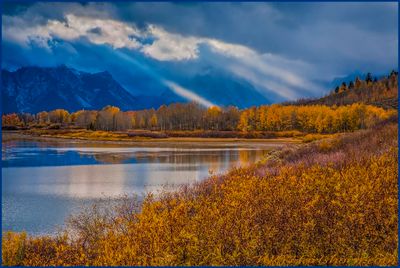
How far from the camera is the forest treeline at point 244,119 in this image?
445 ft

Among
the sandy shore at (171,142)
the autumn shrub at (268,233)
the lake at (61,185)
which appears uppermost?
the sandy shore at (171,142)

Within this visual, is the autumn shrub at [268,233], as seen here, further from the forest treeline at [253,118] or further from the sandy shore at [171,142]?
the forest treeline at [253,118]

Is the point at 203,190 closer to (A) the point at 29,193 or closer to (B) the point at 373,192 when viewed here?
(B) the point at 373,192

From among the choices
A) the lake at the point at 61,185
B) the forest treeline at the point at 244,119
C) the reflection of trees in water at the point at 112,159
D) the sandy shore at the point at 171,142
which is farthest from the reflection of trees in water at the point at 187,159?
the forest treeline at the point at 244,119

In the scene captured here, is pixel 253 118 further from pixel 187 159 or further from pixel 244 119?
pixel 187 159

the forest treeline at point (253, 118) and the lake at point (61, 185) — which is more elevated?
the forest treeline at point (253, 118)

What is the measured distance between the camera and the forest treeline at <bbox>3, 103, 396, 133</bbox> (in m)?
136

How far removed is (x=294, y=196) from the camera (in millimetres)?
12797

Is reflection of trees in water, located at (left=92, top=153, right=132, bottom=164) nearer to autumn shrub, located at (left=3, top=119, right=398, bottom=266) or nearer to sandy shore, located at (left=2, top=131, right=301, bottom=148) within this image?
sandy shore, located at (left=2, top=131, right=301, bottom=148)

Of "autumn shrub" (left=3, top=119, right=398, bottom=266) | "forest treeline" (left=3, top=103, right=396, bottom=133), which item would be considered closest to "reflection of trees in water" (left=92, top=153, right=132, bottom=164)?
"autumn shrub" (left=3, top=119, right=398, bottom=266)

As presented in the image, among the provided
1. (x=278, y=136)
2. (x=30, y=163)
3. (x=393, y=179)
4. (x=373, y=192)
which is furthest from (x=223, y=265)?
(x=278, y=136)

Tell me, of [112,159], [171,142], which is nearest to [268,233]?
[112,159]

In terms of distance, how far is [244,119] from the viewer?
517ft

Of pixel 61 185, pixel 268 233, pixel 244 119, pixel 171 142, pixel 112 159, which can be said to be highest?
pixel 244 119
